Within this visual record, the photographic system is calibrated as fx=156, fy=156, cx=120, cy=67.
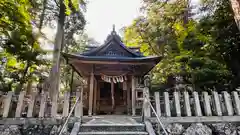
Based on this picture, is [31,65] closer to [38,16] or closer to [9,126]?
[38,16]

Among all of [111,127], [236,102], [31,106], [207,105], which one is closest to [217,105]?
[207,105]

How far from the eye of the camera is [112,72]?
9.42 metres

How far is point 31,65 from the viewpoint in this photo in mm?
11070

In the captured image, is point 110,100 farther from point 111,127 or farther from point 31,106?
point 31,106

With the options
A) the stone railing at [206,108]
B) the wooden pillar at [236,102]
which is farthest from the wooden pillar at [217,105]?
the wooden pillar at [236,102]

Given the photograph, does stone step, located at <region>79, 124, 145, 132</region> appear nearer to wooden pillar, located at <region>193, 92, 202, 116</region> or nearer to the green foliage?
wooden pillar, located at <region>193, 92, 202, 116</region>

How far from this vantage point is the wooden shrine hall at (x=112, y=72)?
8117 millimetres

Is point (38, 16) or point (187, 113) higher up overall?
point (38, 16)

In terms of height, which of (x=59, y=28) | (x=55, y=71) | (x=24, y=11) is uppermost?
(x=59, y=28)

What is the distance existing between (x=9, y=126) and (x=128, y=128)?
4.26m

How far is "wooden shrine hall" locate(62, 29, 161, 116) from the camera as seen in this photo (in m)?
8.12

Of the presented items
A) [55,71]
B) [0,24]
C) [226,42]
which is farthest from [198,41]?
Result: [0,24]

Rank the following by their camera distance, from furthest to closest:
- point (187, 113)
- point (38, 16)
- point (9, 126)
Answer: point (38, 16)
point (187, 113)
point (9, 126)

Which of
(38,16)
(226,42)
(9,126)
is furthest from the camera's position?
(38,16)
